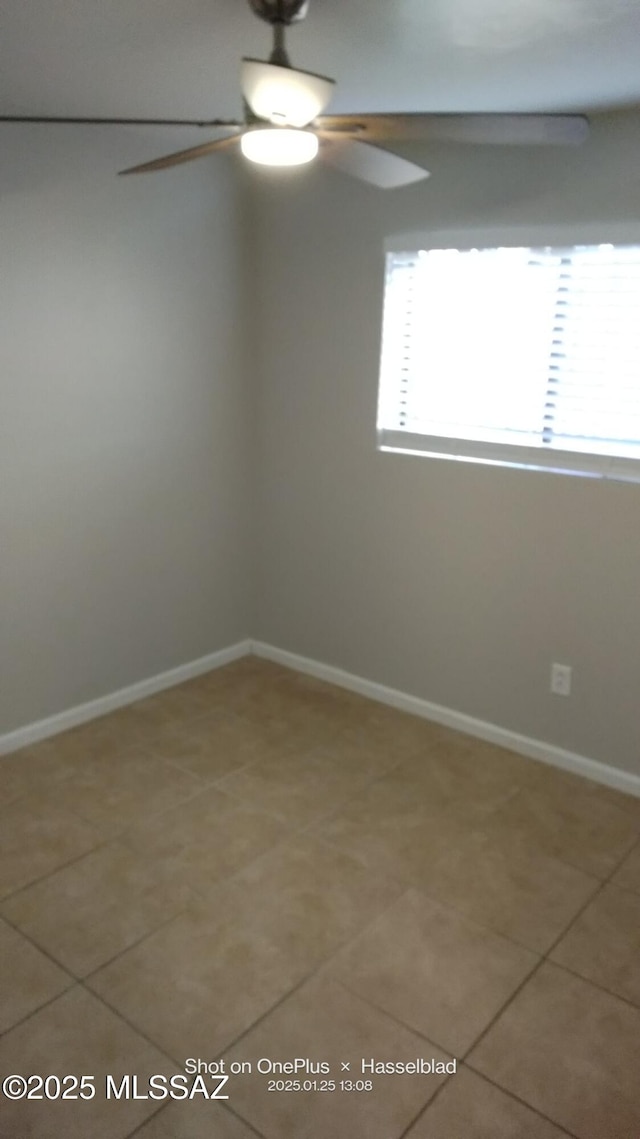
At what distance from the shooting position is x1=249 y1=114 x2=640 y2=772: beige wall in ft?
9.08

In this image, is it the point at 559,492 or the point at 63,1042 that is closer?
the point at 63,1042

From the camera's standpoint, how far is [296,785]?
2934 mm

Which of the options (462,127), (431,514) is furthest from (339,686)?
(462,127)

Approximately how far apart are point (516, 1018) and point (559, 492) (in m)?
1.64

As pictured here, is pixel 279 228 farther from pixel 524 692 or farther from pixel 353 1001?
pixel 353 1001

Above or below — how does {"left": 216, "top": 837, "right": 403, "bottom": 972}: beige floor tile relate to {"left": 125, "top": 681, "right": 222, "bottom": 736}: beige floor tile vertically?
below

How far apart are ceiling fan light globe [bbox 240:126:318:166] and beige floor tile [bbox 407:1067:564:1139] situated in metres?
2.02

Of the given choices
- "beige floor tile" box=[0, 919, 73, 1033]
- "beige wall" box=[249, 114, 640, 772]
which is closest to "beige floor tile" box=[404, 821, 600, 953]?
"beige wall" box=[249, 114, 640, 772]

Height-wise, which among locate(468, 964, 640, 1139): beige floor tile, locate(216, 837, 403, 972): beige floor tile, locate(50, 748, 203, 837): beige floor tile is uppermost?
locate(50, 748, 203, 837): beige floor tile

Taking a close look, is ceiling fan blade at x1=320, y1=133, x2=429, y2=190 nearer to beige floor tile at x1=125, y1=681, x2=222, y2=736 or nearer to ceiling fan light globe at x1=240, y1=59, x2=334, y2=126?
ceiling fan light globe at x1=240, y1=59, x2=334, y2=126

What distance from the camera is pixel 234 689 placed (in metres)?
3.67

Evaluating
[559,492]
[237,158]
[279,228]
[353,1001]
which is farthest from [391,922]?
[237,158]

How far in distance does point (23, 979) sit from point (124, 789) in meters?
0.87

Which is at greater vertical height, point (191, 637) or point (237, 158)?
point (237, 158)
